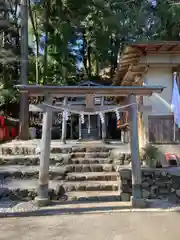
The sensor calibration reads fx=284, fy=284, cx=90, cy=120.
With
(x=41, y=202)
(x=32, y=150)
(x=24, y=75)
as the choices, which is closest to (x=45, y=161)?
(x=41, y=202)

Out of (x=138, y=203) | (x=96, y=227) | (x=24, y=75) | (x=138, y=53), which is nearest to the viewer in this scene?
(x=96, y=227)

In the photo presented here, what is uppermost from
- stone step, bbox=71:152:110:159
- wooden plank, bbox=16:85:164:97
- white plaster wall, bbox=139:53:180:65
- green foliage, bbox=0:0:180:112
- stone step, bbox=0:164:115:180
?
green foliage, bbox=0:0:180:112

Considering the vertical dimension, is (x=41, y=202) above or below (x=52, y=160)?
below

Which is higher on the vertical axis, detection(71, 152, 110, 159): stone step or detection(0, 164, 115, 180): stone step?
detection(71, 152, 110, 159): stone step

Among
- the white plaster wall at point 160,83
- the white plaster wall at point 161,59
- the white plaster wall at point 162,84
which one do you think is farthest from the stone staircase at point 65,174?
the white plaster wall at point 161,59

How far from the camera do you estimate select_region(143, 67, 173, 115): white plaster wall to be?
32.0 ft

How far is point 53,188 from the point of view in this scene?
28.2 feet

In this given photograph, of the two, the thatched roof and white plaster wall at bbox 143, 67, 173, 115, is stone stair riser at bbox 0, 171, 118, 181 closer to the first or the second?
white plaster wall at bbox 143, 67, 173, 115

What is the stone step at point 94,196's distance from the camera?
319 inches

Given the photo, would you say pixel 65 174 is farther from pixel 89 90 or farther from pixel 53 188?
pixel 89 90

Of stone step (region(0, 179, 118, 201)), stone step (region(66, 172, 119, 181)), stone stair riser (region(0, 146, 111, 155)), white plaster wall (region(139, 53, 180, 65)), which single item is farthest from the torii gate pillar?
stone stair riser (region(0, 146, 111, 155))

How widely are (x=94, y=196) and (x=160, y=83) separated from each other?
4.48 meters

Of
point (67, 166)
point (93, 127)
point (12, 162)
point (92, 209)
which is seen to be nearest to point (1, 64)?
point (93, 127)

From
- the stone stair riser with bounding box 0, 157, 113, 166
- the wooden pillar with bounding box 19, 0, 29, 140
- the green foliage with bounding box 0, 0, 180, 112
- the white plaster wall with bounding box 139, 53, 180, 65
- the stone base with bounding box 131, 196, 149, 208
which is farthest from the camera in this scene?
the green foliage with bounding box 0, 0, 180, 112
